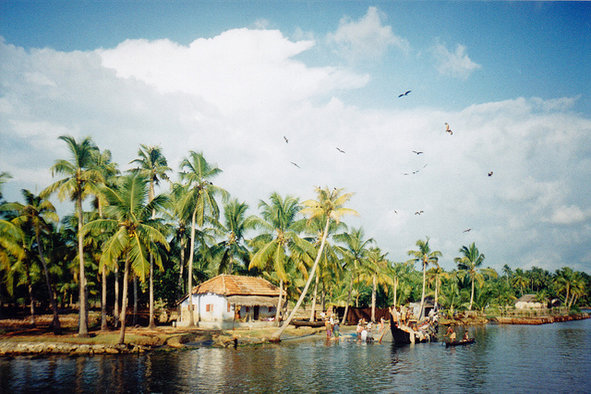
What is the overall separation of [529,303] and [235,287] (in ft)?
276

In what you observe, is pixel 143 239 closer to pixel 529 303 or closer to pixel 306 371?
pixel 306 371

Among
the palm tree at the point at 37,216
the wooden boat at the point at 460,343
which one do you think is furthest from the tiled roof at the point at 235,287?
the wooden boat at the point at 460,343

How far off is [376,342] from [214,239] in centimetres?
2004

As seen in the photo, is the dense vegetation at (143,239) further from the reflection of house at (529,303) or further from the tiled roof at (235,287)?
the reflection of house at (529,303)

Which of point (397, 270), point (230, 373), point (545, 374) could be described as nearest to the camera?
point (230, 373)

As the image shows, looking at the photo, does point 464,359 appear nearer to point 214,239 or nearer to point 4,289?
point 214,239

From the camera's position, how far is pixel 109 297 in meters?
42.1

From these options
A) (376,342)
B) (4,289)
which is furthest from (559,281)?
(4,289)

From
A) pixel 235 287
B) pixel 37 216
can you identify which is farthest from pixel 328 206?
pixel 37 216

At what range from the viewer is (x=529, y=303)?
96375 mm

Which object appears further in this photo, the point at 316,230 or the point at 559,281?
the point at 559,281

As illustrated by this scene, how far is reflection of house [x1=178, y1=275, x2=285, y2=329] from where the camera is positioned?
1522 inches

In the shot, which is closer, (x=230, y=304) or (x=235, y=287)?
(x=230, y=304)

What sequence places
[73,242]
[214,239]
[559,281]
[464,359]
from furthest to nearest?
[559,281], [214,239], [73,242], [464,359]
